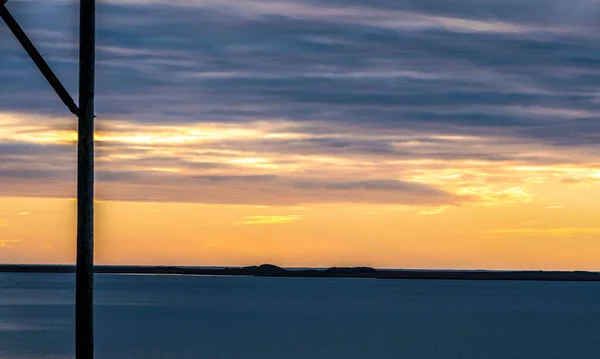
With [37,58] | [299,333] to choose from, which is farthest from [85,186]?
[299,333]

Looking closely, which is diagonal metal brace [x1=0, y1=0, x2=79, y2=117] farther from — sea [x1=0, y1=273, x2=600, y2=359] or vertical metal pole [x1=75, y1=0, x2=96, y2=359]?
sea [x1=0, y1=273, x2=600, y2=359]

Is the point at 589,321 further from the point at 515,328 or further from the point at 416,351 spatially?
the point at 416,351

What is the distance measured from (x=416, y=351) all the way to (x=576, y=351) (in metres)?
11.9

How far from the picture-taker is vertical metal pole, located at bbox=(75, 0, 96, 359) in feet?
31.8

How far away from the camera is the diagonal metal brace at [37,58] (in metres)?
9.38

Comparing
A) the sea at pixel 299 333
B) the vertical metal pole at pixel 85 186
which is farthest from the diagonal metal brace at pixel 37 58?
the sea at pixel 299 333

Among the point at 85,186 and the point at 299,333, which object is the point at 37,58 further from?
the point at 299,333

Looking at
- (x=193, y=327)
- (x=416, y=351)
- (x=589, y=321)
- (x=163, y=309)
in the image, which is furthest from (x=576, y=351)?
(x=163, y=309)

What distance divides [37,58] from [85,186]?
1.16 meters

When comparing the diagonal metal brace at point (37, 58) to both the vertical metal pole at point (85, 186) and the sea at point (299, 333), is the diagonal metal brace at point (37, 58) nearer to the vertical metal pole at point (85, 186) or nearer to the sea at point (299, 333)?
the vertical metal pole at point (85, 186)

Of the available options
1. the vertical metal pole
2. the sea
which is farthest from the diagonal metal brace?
the sea

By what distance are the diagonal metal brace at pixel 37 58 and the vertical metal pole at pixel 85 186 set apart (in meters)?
0.12

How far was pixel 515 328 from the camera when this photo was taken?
351 feet

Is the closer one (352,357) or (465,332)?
(352,357)
